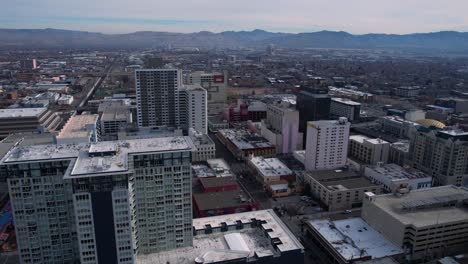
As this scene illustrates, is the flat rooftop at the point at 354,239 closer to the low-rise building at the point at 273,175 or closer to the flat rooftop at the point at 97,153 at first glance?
the low-rise building at the point at 273,175

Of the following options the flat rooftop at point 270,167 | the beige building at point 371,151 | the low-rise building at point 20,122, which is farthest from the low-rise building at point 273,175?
the low-rise building at point 20,122

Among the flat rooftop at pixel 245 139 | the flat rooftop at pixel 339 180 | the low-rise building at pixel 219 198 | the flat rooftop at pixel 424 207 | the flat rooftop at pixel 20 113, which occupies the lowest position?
the low-rise building at pixel 219 198

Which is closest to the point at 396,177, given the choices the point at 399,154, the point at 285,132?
the point at 399,154

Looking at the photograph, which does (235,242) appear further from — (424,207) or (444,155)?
(444,155)

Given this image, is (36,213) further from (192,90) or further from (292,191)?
(192,90)

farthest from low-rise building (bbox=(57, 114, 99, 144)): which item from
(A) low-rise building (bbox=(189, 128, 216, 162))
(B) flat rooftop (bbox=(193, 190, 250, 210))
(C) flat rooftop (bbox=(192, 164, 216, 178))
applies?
(A) low-rise building (bbox=(189, 128, 216, 162))

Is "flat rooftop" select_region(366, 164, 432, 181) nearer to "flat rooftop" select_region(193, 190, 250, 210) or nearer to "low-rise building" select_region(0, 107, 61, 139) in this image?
"flat rooftop" select_region(193, 190, 250, 210)
